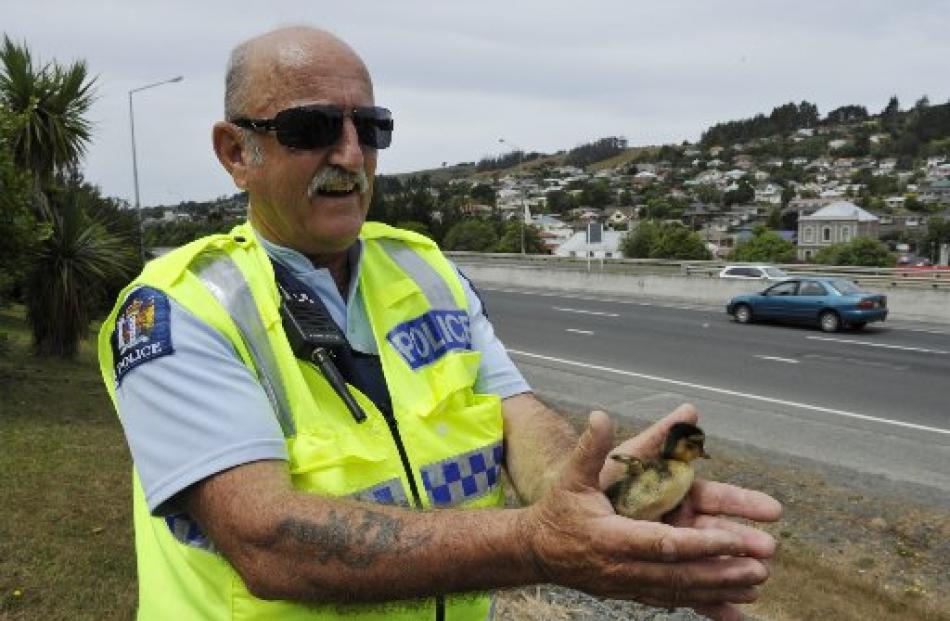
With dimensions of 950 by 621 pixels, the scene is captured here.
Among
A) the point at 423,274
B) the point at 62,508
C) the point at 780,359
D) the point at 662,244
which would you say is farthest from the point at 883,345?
the point at 662,244

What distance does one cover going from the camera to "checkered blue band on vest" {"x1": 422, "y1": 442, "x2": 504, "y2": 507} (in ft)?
5.76

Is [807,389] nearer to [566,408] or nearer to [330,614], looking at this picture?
[566,408]

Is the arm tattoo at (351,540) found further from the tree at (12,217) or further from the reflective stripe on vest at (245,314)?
the tree at (12,217)

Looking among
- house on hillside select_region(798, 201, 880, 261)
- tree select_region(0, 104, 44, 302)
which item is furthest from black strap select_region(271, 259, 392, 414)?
house on hillside select_region(798, 201, 880, 261)

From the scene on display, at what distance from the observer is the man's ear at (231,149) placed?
1.81 metres

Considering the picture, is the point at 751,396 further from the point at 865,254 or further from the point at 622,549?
the point at 865,254

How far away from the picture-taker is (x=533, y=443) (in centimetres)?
193

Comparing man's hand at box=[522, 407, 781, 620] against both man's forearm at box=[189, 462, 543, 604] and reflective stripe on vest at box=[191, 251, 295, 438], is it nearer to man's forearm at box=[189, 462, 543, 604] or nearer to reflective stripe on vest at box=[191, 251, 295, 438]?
man's forearm at box=[189, 462, 543, 604]

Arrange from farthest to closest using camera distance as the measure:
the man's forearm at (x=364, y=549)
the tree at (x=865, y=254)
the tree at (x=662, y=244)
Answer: the tree at (x=662, y=244)
the tree at (x=865, y=254)
the man's forearm at (x=364, y=549)

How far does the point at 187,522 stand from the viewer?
1558 millimetres

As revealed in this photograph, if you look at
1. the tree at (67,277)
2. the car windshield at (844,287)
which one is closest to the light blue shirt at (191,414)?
the tree at (67,277)

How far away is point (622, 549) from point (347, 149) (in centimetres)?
101

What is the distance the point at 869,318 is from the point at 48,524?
1857 cm

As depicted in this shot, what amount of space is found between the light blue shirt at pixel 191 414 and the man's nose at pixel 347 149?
0.47 meters
